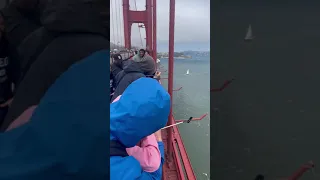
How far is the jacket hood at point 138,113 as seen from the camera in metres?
0.60

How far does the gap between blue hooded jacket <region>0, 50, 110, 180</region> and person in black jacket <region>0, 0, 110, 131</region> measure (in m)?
0.01

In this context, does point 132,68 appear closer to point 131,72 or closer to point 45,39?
point 131,72

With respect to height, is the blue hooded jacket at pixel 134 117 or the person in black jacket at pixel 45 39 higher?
the person in black jacket at pixel 45 39

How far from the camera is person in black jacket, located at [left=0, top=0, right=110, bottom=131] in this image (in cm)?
30

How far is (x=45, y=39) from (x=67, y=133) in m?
0.12

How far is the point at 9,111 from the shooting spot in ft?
1.01
